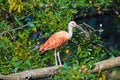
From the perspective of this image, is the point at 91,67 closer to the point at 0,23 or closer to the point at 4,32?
the point at 4,32

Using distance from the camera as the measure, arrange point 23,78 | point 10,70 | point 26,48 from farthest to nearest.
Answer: point 26,48 < point 10,70 < point 23,78

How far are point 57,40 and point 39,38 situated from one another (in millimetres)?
641

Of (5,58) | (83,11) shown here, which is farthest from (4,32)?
(83,11)

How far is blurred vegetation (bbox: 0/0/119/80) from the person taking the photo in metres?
7.49

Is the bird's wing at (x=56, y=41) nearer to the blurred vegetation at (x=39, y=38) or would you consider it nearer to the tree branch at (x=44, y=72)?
the blurred vegetation at (x=39, y=38)

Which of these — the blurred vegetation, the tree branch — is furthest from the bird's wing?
the tree branch

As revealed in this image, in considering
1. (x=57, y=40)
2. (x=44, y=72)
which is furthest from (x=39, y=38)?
(x=44, y=72)

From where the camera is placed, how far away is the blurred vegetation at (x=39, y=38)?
7.49m

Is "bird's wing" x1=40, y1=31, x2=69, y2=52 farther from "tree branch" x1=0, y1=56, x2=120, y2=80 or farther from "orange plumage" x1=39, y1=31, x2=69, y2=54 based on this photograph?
"tree branch" x1=0, y1=56, x2=120, y2=80

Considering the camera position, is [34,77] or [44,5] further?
[44,5]

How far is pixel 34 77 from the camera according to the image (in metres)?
6.49

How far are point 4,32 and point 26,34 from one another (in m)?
0.52

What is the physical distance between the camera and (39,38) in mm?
8711

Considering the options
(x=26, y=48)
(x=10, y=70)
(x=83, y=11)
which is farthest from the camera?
→ (x=83, y=11)
